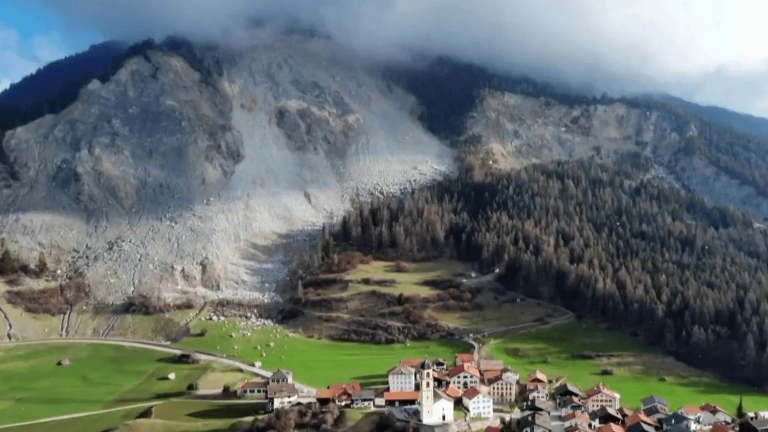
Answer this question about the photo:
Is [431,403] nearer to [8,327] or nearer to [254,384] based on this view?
[254,384]

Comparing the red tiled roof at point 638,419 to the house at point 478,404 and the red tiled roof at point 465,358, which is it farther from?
the red tiled roof at point 465,358

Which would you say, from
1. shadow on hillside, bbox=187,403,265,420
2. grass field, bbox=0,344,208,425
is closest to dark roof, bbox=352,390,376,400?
shadow on hillside, bbox=187,403,265,420

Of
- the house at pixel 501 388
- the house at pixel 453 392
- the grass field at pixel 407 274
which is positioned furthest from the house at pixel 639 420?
the grass field at pixel 407 274

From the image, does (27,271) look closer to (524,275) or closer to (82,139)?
(82,139)

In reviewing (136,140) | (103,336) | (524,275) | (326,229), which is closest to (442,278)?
(524,275)

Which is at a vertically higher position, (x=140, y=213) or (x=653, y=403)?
(x=140, y=213)

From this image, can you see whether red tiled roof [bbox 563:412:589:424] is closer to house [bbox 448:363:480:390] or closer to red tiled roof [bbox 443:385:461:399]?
red tiled roof [bbox 443:385:461:399]

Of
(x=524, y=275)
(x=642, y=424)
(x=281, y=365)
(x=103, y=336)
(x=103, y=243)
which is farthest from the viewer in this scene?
(x=103, y=243)

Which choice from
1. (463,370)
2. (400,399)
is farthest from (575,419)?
(400,399)
